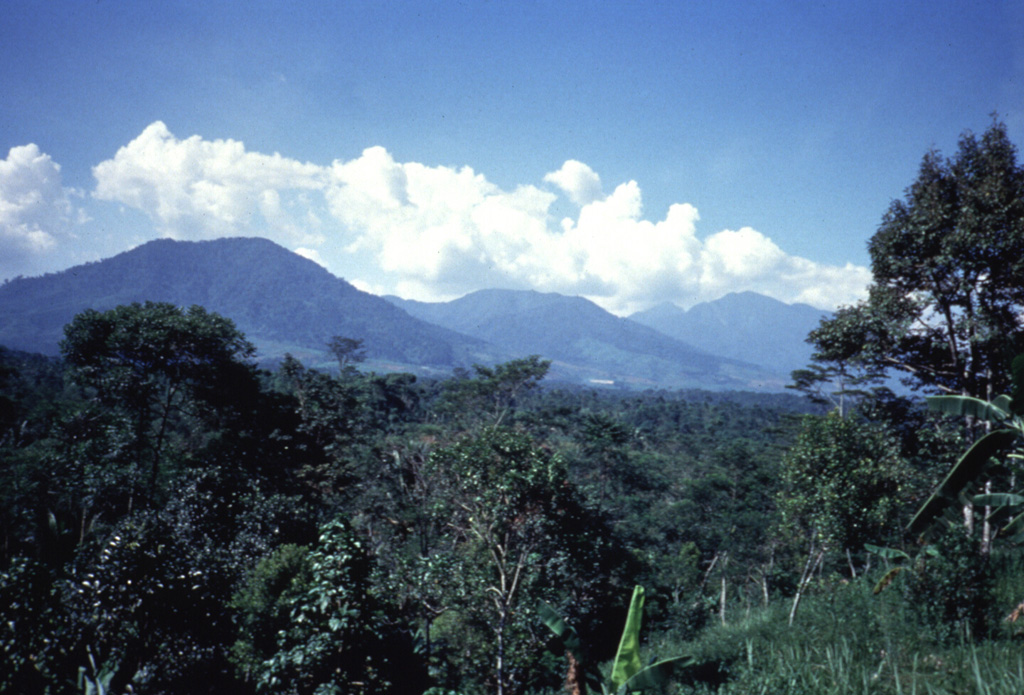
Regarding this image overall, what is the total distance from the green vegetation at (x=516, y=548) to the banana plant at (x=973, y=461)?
0.03 metres

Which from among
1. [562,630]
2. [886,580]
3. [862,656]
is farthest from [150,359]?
[886,580]

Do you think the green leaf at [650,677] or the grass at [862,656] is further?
the green leaf at [650,677]

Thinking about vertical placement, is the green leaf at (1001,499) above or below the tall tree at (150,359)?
below

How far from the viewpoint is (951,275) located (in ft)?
30.9

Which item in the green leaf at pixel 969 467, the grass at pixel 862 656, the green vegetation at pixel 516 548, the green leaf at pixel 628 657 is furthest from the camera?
the green leaf at pixel 628 657

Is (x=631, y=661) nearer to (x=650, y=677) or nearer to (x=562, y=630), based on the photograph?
(x=650, y=677)

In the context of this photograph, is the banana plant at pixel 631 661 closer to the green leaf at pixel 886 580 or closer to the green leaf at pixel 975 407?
the green leaf at pixel 975 407

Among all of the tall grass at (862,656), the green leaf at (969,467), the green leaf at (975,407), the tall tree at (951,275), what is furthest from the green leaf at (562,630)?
the tall tree at (951,275)

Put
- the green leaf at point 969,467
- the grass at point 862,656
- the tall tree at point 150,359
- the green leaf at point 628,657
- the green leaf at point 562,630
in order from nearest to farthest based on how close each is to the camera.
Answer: the green leaf at point 969,467 < the grass at point 862,656 < the green leaf at point 628,657 < the green leaf at point 562,630 < the tall tree at point 150,359

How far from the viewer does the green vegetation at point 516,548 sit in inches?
224

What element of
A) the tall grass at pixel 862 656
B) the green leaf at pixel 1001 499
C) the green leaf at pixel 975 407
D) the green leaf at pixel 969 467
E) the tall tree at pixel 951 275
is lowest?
the tall grass at pixel 862 656

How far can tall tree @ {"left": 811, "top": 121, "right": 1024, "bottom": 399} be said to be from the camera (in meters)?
8.73

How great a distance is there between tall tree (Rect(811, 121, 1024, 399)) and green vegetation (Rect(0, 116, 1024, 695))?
0.16ft

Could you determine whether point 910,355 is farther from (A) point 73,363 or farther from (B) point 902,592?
(A) point 73,363
